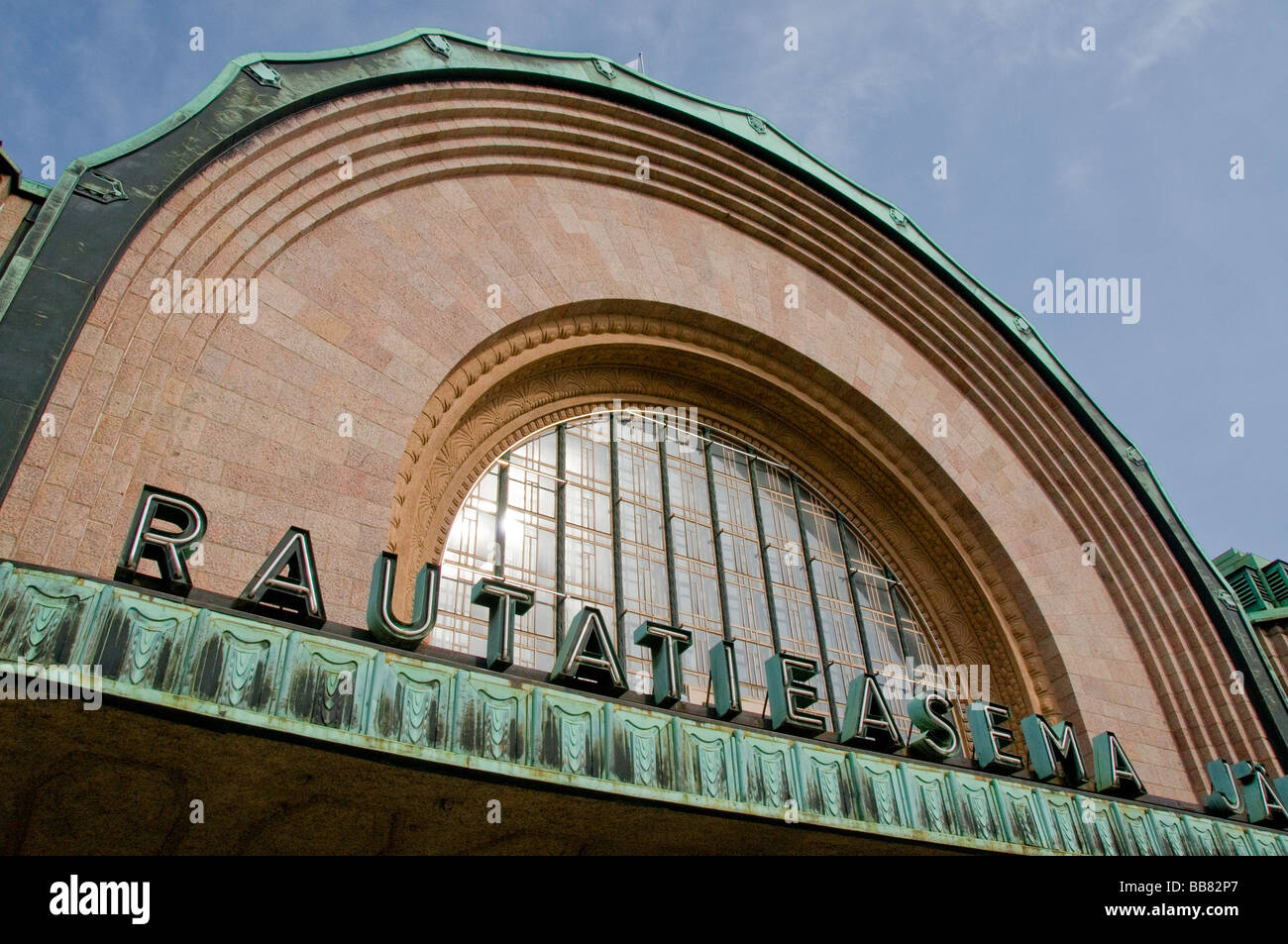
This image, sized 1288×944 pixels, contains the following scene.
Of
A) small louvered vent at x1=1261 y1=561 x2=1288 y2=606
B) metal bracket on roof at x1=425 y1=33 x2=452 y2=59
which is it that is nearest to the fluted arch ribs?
metal bracket on roof at x1=425 y1=33 x2=452 y2=59

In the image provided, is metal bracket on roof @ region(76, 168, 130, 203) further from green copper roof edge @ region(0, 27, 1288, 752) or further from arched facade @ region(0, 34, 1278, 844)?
green copper roof edge @ region(0, 27, 1288, 752)

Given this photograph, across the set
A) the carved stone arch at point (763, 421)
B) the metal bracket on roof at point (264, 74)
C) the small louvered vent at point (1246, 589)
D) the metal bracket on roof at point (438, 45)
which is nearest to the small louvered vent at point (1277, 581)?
the small louvered vent at point (1246, 589)

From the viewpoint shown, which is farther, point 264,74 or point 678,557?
point 678,557

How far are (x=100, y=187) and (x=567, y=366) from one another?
6.91 metres

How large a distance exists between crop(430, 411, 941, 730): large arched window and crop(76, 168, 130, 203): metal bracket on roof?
543 cm

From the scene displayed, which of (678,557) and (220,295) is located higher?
(220,295)

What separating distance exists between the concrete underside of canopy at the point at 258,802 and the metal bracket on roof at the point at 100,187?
6460 mm

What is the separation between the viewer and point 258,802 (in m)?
7.98

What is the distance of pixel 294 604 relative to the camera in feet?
28.3

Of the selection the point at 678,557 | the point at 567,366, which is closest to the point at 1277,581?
the point at 678,557

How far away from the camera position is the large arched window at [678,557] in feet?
45.4

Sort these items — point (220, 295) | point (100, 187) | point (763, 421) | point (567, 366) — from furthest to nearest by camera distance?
point (763, 421)
point (567, 366)
point (220, 295)
point (100, 187)

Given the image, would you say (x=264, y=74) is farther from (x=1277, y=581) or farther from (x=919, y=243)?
(x=1277, y=581)

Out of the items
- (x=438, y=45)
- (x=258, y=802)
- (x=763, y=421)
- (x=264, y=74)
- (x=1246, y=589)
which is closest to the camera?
(x=258, y=802)
